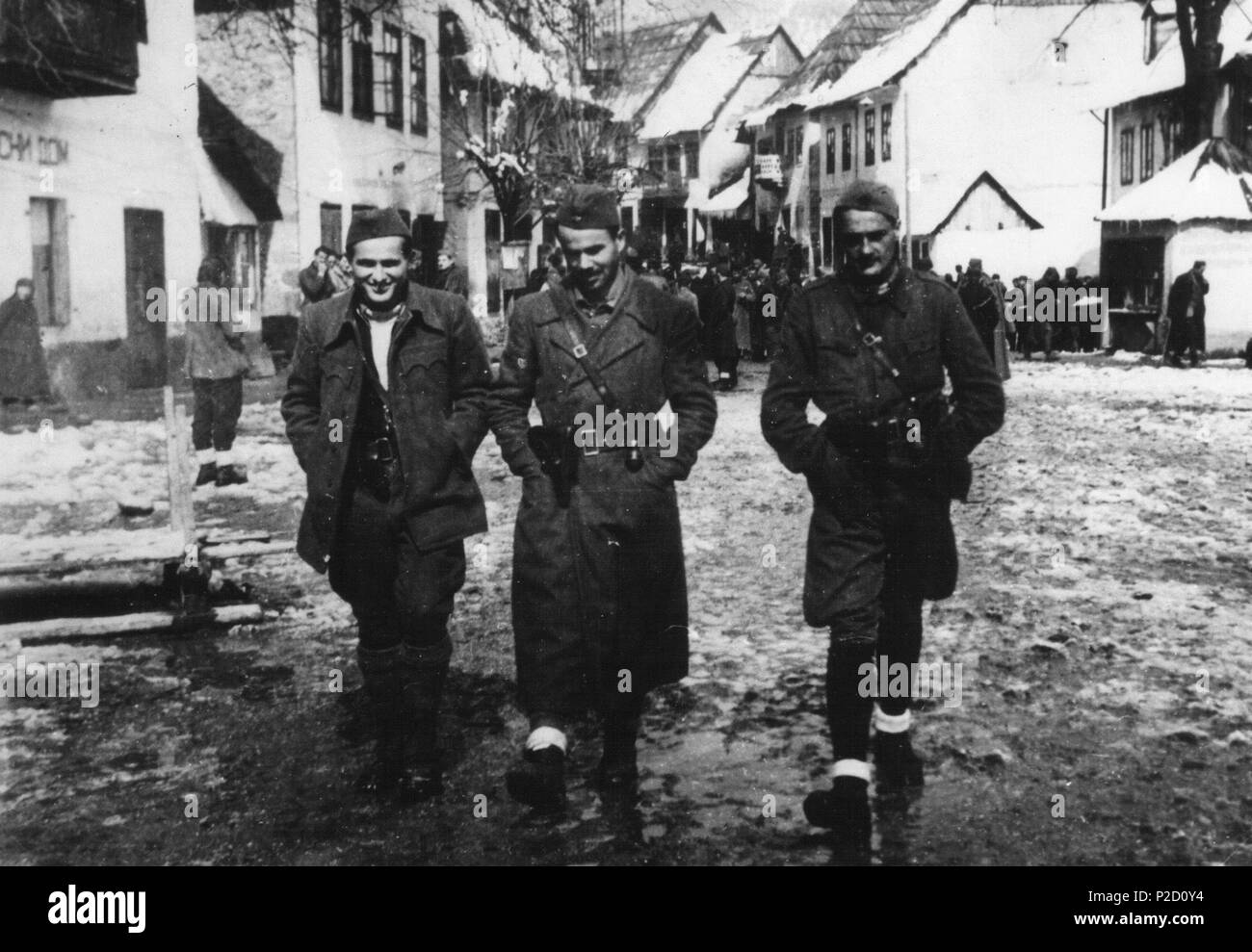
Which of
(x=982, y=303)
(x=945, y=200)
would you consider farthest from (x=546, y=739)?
(x=945, y=200)

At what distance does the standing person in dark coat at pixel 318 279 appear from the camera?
1538 cm

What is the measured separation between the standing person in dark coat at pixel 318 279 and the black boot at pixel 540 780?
36.8ft

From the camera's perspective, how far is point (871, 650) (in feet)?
14.9

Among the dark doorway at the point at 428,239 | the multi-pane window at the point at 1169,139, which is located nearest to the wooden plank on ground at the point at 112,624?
the dark doorway at the point at 428,239

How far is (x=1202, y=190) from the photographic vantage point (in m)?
27.4

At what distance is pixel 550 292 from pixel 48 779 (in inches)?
Result: 94.7

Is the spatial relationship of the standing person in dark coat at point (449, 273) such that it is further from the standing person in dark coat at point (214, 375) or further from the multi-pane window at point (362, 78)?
the multi-pane window at point (362, 78)

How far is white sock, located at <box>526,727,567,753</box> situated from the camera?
15.3 ft

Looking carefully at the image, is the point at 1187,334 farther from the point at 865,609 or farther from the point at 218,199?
the point at 865,609

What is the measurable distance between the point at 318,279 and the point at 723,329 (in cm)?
650

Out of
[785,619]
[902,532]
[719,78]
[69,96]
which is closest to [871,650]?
[902,532]

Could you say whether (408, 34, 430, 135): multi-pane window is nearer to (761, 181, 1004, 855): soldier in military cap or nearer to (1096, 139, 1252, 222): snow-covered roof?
(1096, 139, 1252, 222): snow-covered roof

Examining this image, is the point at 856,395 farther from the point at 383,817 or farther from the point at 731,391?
the point at 731,391

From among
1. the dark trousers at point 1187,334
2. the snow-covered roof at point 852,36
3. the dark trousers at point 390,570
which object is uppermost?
the snow-covered roof at point 852,36
